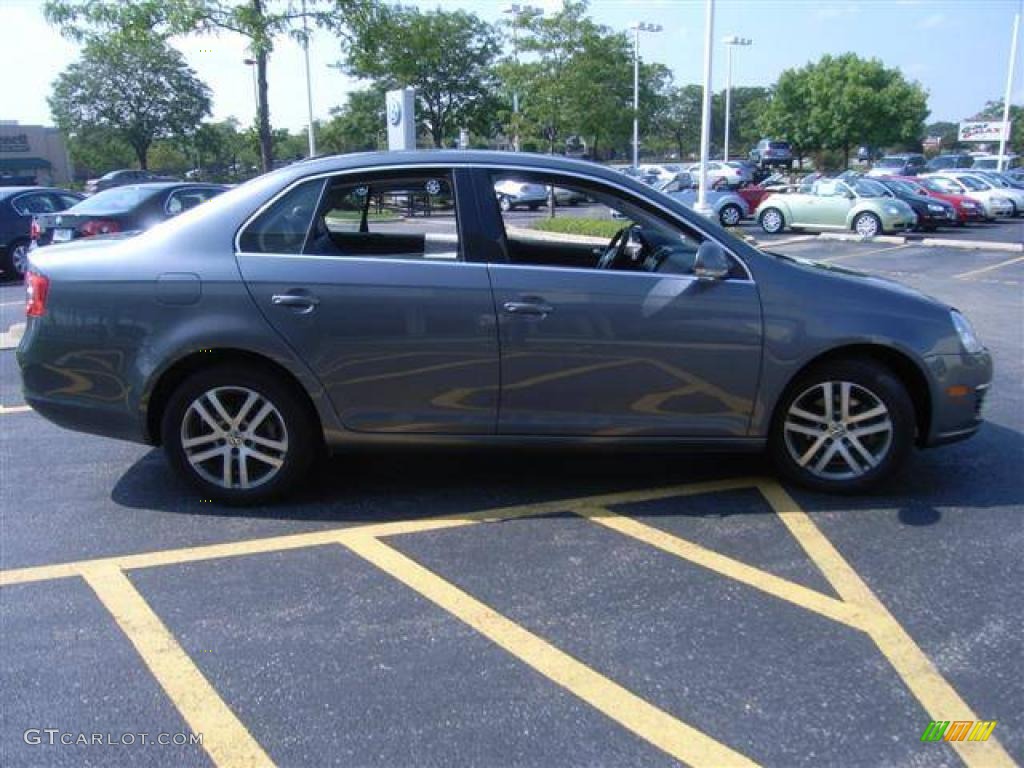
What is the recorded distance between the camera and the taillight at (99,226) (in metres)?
11.7

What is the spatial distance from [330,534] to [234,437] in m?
0.70

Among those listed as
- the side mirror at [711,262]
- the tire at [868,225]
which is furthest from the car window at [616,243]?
the tire at [868,225]

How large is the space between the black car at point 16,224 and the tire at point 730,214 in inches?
666

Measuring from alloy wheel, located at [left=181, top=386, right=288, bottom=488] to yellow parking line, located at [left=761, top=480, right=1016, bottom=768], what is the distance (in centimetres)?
250

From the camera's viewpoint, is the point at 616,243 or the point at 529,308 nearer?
the point at 529,308

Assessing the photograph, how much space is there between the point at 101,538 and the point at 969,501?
4213mm

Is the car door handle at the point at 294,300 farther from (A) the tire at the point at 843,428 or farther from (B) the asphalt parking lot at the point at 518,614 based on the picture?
(A) the tire at the point at 843,428

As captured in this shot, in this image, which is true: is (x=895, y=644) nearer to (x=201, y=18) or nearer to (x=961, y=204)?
(x=201, y=18)

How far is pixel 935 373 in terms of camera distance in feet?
13.7

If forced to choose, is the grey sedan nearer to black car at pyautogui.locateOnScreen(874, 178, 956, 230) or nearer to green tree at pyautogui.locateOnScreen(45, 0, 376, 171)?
green tree at pyautogui.locateOnScreen(45, 0, 376, 171)

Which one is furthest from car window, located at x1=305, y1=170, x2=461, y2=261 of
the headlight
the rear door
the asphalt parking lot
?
the headlight

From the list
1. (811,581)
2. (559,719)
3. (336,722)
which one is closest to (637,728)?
(559,719)

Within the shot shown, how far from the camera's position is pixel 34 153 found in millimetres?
65562

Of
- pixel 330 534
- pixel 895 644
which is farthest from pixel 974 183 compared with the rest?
pixel 330 534
